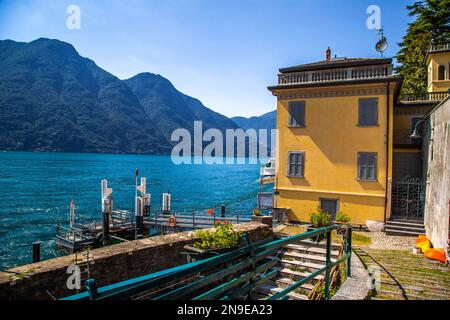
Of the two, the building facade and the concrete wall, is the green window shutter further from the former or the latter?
the concrete wall

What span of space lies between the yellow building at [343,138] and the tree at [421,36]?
1524cm

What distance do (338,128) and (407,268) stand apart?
11.7 metres

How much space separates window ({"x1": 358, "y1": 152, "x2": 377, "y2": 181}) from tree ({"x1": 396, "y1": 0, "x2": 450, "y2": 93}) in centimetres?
2013

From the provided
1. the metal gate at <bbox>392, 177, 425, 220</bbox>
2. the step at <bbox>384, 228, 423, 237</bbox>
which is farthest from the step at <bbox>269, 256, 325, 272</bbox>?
the metal gate at <bbox>392, 177, 425, 220</bbox>

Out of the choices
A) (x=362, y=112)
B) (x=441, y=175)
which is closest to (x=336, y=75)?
(x=362, y=112)

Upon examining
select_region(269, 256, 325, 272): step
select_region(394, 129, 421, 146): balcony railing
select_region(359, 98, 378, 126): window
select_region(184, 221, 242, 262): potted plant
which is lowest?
select_region(269, 256, 325, 272): step

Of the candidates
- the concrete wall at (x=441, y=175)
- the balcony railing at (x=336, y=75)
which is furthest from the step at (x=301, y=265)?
the balcony railing at (x=336, y=75)

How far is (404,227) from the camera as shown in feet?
54.0

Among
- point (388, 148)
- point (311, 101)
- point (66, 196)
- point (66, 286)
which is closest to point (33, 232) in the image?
point (66, 196)

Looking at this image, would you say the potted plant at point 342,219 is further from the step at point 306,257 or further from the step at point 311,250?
the step at point 306,257

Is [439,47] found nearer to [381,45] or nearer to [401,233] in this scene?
[381,45]

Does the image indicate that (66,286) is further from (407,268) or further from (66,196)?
(66,196)

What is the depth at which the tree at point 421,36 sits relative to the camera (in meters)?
33.4

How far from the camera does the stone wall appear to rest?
6.64 m
